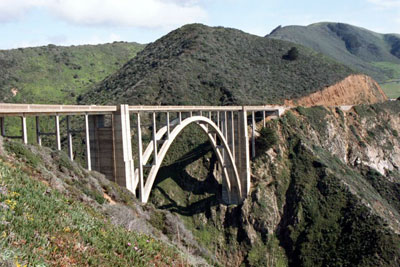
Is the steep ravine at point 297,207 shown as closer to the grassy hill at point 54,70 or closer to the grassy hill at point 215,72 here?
the grassy hill at point 215,72

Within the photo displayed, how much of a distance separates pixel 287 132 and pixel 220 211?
1528cm

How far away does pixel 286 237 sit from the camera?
4062cm

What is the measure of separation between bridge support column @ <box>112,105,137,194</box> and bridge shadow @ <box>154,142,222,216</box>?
74.4ft

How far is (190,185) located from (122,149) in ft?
86.0

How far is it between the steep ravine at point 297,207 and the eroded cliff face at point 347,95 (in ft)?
30.1

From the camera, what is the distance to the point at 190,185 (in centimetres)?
4569

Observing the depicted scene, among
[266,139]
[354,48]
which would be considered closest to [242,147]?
[266,139]

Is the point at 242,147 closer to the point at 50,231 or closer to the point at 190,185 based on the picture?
the point at 190,185

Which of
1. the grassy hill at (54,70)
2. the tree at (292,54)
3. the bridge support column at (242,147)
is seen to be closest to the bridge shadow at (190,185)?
the bridge support column at (242,147)

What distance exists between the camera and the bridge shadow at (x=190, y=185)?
43.6 m

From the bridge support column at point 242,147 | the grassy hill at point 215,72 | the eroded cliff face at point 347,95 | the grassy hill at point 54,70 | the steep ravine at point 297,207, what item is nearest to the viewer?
the steep ravine at point 297,207

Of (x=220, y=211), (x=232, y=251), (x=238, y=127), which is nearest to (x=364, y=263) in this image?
(x=232, y=251)

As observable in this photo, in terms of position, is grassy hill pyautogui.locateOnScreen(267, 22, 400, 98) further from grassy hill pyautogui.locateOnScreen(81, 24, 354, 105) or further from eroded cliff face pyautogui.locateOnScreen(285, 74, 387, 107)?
grassy hill pyautogui.locateOnScreen(81, 24, 354, 105)

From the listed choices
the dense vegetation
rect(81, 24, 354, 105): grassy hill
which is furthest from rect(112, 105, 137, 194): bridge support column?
rect(81, 24, 354, 105): grassy hill
